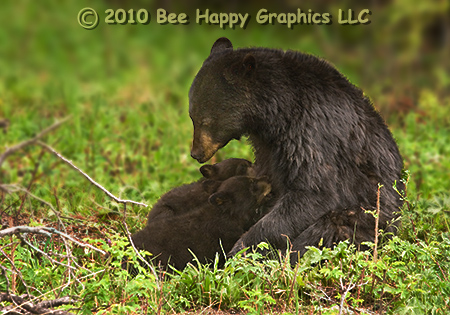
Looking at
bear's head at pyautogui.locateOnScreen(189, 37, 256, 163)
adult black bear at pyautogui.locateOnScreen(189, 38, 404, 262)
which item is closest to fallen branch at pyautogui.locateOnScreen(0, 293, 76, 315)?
adult black bear at pyautogui.locateOnScreen(189, 38, 404, 262)

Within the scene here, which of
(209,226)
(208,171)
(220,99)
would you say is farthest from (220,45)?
(209,226)

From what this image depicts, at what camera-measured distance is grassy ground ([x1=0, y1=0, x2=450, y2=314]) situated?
452 cm

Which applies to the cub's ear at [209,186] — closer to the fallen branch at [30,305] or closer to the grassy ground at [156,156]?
the grassy ground at [156,156]

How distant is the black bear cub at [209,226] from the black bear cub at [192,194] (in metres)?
0.07

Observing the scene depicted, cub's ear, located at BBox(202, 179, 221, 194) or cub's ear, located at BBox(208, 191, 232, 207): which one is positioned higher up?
cub's ear, located at BBox(202, 179, 221, 194)

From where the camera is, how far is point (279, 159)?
5523mm

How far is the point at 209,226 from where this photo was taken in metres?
5.66

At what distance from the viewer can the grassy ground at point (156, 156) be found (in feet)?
14.8

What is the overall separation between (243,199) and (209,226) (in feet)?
1.32

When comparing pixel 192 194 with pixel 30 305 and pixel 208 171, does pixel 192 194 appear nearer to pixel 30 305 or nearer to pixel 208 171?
pixel 208 171

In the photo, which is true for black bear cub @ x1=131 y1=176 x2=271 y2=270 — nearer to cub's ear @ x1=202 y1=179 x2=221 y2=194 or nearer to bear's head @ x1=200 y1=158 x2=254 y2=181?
cub's ear @ x1=202 y1=179 x2=221 y2=194

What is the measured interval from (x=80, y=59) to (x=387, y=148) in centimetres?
921

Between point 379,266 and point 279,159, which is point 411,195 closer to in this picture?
point 279,159

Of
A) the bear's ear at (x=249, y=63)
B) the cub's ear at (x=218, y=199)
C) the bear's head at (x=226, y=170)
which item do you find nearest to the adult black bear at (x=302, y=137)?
the bear's ear at (x=249, y=63)
